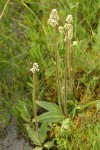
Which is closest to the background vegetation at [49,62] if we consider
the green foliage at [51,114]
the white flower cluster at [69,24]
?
the green foliage at [51,114]

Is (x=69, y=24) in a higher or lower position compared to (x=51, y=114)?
higher

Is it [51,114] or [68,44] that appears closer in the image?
[68,44]

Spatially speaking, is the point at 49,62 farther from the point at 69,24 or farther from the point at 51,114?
the point at 69,24

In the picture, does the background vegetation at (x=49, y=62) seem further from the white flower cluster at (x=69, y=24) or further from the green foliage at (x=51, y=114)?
the white flower cluster at (x=69, y=24)

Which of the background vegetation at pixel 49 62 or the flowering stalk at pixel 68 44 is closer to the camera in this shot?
the flowering stalk at pixel 68 44

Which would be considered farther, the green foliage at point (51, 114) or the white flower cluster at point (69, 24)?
the green foliage at point (51, 114)

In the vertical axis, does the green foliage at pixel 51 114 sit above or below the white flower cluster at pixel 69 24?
below

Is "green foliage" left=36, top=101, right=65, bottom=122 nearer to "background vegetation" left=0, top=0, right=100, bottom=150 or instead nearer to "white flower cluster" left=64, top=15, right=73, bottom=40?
"background vegetation" left=0, top=0, right=100, bottom=150

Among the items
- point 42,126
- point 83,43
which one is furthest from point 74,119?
point 83,43

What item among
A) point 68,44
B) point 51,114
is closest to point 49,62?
point 51,114

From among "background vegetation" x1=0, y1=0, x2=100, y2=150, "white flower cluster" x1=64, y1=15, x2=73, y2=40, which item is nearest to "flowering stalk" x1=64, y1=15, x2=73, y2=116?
"white flower cluster" x1=64, y1=15, x2=73, y2=40
